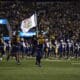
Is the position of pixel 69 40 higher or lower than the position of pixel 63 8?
lower

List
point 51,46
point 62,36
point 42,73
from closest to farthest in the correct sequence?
point 42,73
point 51,46
point 62,36

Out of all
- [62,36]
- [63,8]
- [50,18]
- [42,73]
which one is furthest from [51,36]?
[42,73]

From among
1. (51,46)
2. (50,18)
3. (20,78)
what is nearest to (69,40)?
(51,46)

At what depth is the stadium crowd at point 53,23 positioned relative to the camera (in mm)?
37844

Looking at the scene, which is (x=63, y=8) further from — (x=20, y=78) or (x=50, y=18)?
(x=20, y=78)

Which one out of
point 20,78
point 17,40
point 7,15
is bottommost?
point 20,78

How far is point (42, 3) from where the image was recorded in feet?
173

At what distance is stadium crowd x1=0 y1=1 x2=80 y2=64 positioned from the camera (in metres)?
37.8

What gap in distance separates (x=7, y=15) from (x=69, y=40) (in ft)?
36.4

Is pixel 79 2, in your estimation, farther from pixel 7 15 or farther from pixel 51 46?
pixel 51 46

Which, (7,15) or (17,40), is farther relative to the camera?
(7,15)

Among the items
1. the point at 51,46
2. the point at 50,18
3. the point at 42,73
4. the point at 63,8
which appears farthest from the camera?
the point at 63,8

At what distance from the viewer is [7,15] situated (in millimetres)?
48000

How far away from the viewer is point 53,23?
1822 inches
